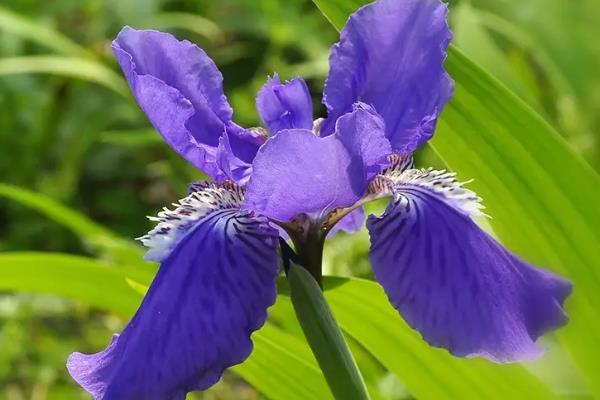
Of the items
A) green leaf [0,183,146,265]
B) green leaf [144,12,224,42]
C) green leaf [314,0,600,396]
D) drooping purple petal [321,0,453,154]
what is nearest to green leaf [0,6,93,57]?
green leaf [144,12,224,42]

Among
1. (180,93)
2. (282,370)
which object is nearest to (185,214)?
(180,93)

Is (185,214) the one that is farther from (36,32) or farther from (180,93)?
(36,32)

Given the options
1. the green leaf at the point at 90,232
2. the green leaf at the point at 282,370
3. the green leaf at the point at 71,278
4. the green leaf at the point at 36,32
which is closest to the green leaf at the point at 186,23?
the green leaf at the point at 36,32

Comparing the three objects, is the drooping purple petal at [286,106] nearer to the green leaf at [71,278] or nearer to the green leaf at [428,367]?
the green leaf at [428,367]

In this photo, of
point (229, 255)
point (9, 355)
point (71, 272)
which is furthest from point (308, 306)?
point (9, 355)

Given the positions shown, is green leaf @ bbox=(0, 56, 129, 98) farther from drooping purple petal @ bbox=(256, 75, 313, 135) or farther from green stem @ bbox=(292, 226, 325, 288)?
green stem @ bbox=(292, 226, 325, 288)

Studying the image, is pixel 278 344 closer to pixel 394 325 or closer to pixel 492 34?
pixel 394 325
